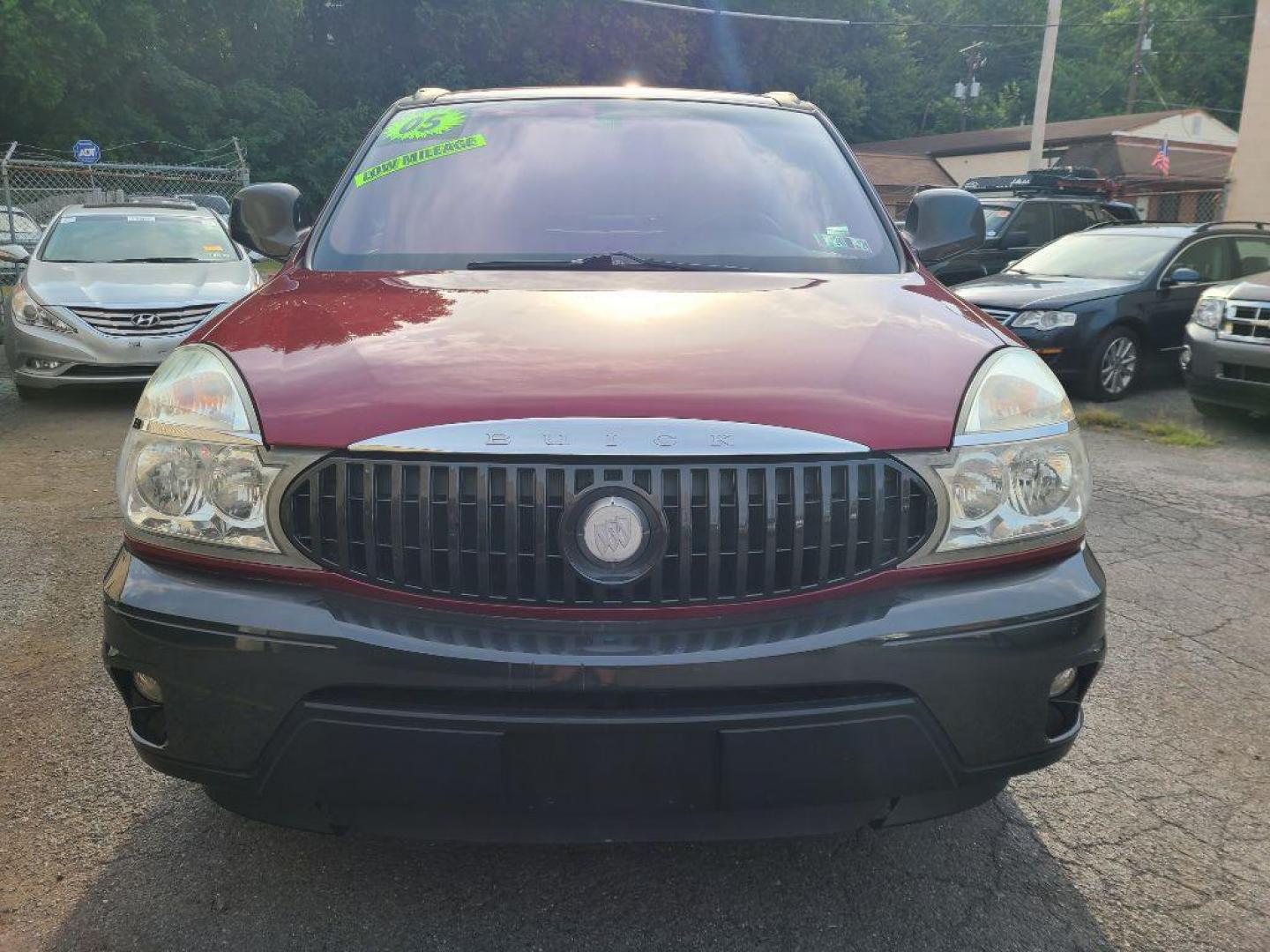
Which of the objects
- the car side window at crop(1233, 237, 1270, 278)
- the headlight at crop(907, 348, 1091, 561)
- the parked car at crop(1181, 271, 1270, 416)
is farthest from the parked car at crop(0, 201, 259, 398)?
the car side window at crop(1233, 237, 1270, 278)

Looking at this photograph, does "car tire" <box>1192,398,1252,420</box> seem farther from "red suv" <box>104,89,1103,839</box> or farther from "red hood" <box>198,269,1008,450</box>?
"red suv" <box>104,89,1103,839</box>

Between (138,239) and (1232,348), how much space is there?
864 cm

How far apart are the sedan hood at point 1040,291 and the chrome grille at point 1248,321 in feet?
4.41

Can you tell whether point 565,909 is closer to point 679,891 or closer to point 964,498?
point 679,891

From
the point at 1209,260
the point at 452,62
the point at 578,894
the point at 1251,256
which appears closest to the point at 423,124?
the point at 578,894

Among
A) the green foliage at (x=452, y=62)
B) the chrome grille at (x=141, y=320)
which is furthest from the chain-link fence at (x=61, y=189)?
the green foliage at (x=452, y=62)

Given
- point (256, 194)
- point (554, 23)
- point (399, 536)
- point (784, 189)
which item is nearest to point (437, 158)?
point (256, 194)

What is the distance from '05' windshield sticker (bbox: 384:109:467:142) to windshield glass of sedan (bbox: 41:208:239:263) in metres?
6.38

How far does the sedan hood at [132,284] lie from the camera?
319 inches

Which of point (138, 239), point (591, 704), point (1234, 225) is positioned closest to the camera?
point (591, 704)

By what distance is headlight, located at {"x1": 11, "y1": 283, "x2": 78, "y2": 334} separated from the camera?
7.91m

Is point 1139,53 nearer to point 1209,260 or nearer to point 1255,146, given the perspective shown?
point 1255,146

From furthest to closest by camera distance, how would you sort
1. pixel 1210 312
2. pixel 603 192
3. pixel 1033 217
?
pixel 1033 217
pixel 1210 312
pixel 603 192

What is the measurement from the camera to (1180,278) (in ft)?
30.0
